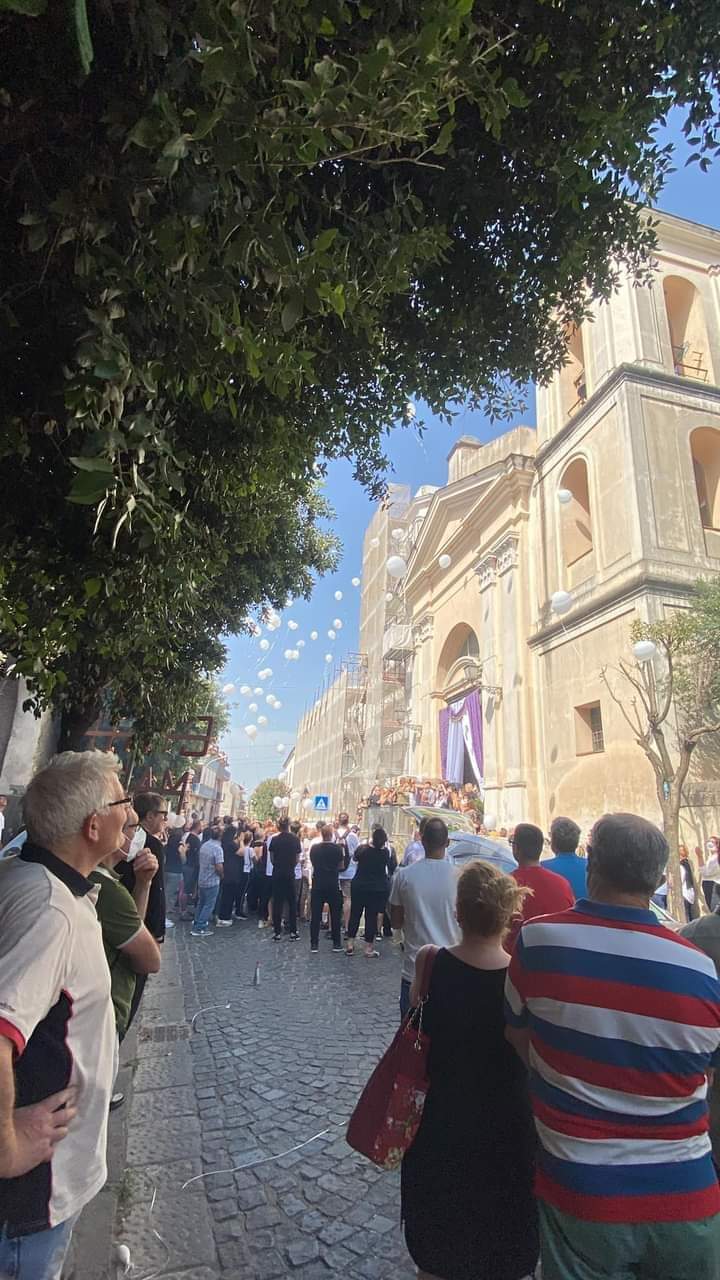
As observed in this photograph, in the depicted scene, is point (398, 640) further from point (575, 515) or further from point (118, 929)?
point (118, 929)

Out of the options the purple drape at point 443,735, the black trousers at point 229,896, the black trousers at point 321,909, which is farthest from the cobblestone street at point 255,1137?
the purple drape at point 443,735

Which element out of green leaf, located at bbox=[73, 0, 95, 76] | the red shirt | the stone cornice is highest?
the stone cornice

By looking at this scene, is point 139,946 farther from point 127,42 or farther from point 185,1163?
point 127,42

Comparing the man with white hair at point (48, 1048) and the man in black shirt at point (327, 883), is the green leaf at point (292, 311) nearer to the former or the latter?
the man with white hair at point (48, 1048)

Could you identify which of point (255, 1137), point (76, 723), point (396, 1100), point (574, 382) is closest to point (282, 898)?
point (76, 723)

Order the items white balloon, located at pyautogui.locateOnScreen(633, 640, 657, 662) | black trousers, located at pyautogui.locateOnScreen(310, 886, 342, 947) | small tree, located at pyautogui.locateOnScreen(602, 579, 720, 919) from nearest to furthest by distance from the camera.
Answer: black trousers, located at pyautogui.locateOnScreen(310, 886, 342, 947) → small tree, located at pyautogui.locateOnScreen(602, 579, 720, 919) → white balloon, located at pyautogui.locateOnScreen(633, 640, 657, 662)

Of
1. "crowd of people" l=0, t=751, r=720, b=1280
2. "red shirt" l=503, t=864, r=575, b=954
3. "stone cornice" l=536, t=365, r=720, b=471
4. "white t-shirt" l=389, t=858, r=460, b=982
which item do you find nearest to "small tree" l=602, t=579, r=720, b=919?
"stone cornice" l=536, t=365, r=720, b=471

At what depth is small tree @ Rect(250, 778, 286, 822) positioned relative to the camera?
77.7m

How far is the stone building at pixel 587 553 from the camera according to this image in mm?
16734

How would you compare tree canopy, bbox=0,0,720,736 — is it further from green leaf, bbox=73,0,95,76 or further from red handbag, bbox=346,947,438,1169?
red handbag, bbox=346,947,438,1169

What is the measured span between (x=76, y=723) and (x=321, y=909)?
4.70 metres

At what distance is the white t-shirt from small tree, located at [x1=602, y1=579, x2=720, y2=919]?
34.4 feet

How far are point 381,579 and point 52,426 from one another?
3924 centimetres

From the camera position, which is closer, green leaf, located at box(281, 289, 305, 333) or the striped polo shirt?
the striped polo shirt
